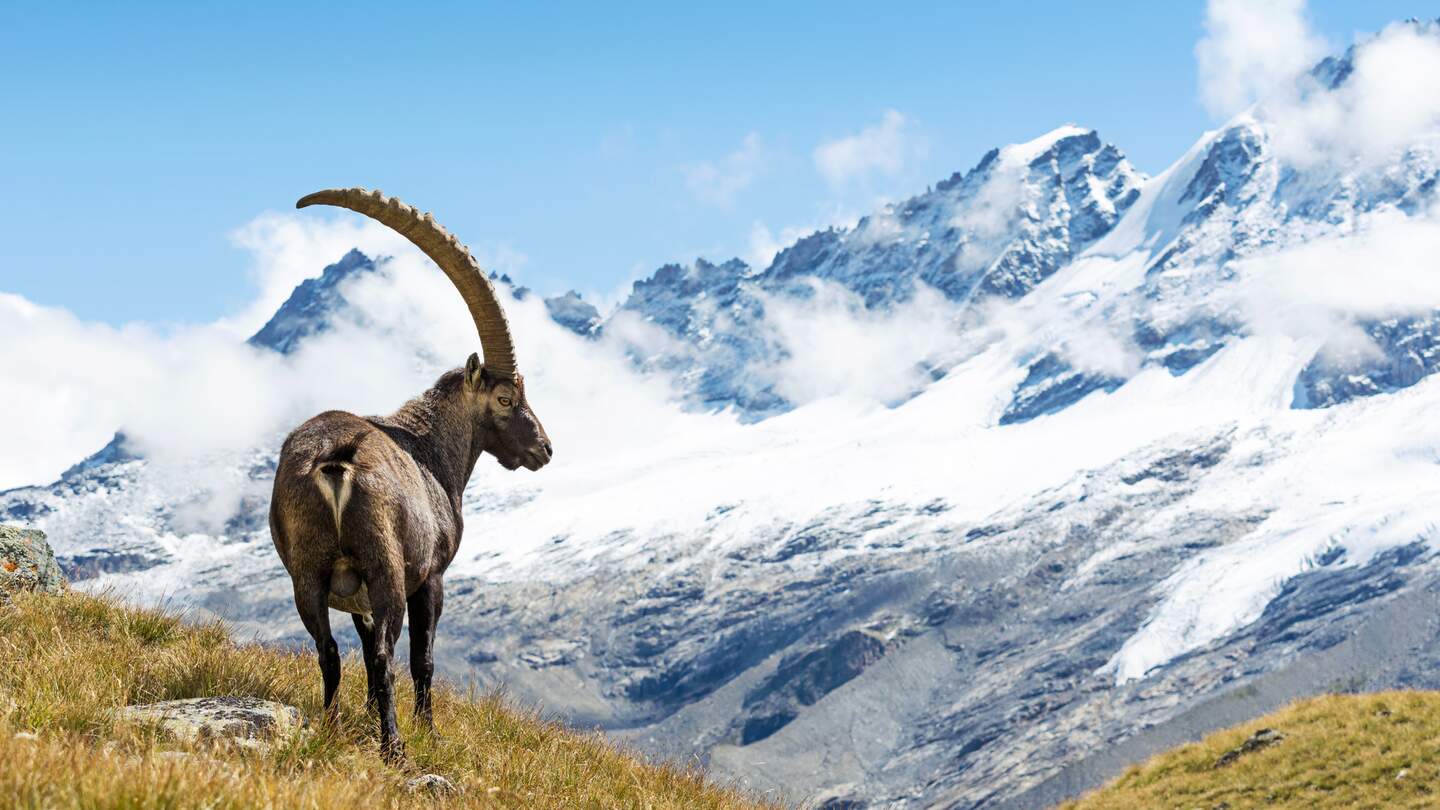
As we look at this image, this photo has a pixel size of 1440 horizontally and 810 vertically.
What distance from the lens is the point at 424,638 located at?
409 inches

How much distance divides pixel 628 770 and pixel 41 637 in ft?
16.1

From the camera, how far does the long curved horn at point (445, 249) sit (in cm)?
1100

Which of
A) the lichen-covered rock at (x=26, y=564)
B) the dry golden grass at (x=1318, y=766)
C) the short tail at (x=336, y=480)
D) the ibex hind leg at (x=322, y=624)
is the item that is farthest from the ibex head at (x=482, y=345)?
the dry golden grass at (x=1318, y=766)

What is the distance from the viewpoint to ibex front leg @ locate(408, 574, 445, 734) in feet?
33.5

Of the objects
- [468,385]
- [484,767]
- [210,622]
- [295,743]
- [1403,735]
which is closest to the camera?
[295,743]

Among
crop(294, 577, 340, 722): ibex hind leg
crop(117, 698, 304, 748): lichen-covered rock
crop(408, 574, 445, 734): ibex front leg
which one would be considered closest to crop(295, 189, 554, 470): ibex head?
crop(408, 574, 445, 734): ibex front leg

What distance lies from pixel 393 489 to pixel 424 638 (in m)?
1.42

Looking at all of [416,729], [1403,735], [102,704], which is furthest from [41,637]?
[1403,735]

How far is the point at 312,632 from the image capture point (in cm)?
886

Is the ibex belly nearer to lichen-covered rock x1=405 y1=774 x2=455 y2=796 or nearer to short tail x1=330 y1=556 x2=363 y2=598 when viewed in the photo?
short tail x1=330 y1=556 x2=363 y2=598

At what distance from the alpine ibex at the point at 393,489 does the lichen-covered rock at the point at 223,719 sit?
460 millimetres

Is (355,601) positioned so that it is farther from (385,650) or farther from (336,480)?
(336,480)

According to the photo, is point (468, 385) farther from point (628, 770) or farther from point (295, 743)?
point (295, 743)

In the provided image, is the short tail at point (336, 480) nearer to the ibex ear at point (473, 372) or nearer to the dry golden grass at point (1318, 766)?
the ibex ear at point (473, 372)
